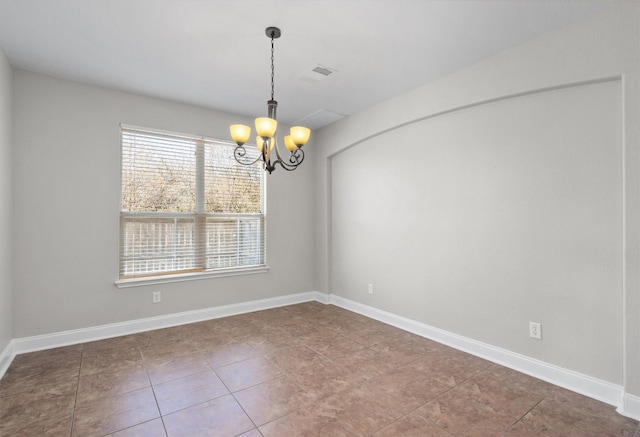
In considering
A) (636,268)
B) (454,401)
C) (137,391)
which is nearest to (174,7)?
(137,391)

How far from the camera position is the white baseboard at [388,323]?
2.29 meters

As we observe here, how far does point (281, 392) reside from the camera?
2.40 metres

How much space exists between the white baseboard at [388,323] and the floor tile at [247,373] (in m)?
1.47

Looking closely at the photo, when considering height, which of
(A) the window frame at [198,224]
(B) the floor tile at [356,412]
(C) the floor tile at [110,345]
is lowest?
(B) the floor tile at [356,412]

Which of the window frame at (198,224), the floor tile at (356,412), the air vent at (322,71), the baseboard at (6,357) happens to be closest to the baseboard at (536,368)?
the floor tile at (356,412)

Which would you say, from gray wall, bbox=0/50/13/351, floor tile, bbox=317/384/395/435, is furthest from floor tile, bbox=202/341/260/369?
gray wall, bbox=0/50/13/351

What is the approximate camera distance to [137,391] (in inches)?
94.4

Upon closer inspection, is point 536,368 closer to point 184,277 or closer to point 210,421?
point 210,421

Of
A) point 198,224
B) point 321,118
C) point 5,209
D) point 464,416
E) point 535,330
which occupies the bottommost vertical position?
point 464,416

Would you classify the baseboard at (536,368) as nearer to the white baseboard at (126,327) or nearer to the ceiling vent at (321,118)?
the white baseboard at (126,327)

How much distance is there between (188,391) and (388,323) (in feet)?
7.80

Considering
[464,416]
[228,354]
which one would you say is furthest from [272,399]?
[464,416]

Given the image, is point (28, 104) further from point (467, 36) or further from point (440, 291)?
point (440, 291)

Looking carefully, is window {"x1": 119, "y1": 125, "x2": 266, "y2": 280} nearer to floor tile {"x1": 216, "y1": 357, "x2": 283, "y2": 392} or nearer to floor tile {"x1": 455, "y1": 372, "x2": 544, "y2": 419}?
floor tile {"x1": 216, "y1": 357, "x2": 283, "y2": 392}
